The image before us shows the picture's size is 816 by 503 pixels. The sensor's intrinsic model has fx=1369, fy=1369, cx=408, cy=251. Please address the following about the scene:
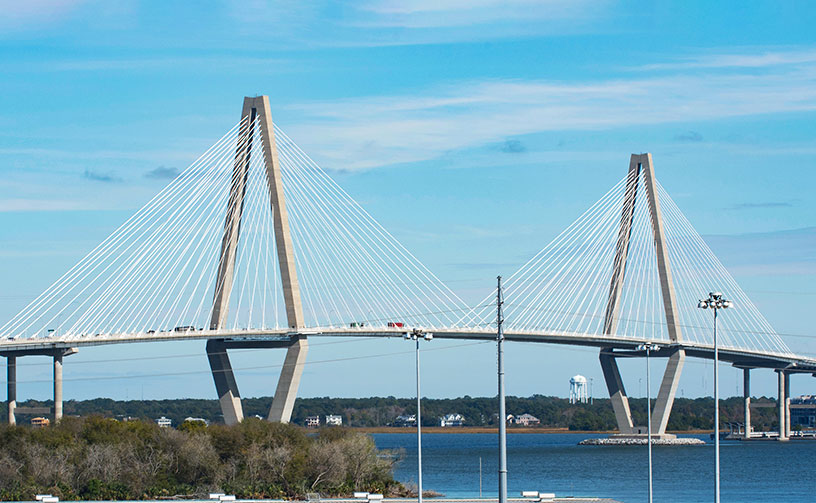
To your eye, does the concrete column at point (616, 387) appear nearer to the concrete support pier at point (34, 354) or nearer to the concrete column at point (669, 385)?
the concrete column at point (669, 385)

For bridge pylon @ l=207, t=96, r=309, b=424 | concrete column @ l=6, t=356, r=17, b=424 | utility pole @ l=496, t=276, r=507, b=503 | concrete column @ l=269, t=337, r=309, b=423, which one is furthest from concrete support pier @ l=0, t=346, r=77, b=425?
utility pole @ l=496, t=276, r=507, b=503

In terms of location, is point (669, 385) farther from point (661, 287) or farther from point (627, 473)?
point (627, 473)

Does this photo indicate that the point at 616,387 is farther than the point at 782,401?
No

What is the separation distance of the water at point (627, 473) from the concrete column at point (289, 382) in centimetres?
Result: 666

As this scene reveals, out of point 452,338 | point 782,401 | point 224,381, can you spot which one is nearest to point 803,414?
point 782,401

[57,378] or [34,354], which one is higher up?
[34,354]

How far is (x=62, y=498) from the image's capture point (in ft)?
163

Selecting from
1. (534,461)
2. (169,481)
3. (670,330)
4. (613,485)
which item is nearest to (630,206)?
(670,330)

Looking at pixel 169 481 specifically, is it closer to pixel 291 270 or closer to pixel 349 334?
pixel 291 270

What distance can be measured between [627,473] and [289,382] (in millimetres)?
18661

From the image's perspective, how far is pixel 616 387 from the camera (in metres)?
99.1

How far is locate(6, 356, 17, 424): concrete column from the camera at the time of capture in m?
60.5

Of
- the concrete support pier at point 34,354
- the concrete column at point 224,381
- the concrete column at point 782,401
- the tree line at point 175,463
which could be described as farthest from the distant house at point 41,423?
the concrete column at point 782,401

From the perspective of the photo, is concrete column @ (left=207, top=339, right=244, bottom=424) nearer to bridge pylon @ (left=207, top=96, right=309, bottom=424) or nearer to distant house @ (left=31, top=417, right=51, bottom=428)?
bridge pylon @ (left=207, top=96, right=309, bottom=424)
